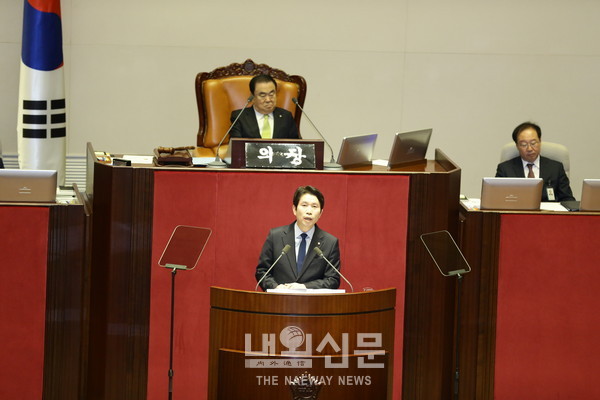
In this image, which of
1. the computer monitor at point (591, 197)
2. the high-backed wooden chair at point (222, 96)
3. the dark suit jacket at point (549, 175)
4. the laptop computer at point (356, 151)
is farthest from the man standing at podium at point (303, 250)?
the high-backed wooden chair at point (222, 96)

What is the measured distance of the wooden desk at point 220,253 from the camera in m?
4.77

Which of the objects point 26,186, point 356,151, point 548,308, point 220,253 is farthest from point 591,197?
point 26,186

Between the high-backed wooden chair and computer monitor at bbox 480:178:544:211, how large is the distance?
1.88 m

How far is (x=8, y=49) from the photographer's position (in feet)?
25.0

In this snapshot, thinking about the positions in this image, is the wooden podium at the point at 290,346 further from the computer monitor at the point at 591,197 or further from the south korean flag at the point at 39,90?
the south korean flag at the point at 39,90

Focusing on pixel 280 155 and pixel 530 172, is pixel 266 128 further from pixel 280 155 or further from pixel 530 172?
pixel 530 172

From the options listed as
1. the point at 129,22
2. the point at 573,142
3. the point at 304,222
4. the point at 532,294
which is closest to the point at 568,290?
the point at 532,294

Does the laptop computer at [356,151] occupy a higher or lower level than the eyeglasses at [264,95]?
lower

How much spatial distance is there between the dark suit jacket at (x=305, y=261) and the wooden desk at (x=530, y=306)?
781 mm

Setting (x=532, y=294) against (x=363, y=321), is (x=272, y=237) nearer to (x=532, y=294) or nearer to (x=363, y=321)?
(x=363, y=321)

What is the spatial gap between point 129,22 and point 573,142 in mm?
3691

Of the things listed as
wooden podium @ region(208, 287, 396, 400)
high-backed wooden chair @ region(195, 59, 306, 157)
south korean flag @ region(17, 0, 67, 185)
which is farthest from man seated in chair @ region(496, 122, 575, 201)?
south korean flag @ region(17, 0, 67, 185)

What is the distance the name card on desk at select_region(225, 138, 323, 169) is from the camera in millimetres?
4887

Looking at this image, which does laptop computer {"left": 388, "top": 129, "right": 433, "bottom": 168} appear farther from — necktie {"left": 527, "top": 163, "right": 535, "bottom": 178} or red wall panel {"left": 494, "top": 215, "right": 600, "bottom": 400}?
necktie {"left": 527, "top": 163, "right": 535, "bottom": 178}
